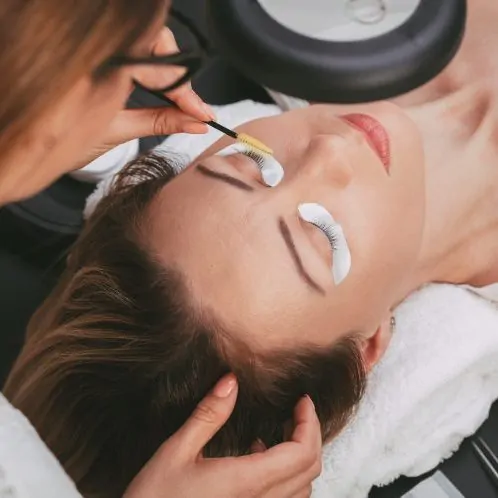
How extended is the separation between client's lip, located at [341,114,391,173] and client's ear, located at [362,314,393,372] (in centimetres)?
20

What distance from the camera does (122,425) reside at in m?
0.85

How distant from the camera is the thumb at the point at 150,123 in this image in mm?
792

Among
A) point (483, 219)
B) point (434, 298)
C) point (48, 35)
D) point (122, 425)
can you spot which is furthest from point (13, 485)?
point (483, 219)

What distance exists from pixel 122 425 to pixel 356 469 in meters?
0.35

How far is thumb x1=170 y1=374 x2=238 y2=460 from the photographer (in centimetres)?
75

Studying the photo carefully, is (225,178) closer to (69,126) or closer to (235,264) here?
(235,264)

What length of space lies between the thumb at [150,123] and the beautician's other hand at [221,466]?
0.86ft

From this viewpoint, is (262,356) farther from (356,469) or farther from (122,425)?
(356,469)

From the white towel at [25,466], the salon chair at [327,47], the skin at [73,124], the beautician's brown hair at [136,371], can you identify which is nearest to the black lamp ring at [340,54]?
the salon chair at [327,47]

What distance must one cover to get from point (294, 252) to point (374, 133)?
189mm

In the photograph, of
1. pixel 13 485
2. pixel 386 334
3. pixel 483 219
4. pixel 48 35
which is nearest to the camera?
pixel 48 35

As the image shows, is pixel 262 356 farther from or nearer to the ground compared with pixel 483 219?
nearer to the ground

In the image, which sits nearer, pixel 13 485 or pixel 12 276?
pixel 13 485

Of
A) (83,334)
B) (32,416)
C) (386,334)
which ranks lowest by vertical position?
(32,416)
